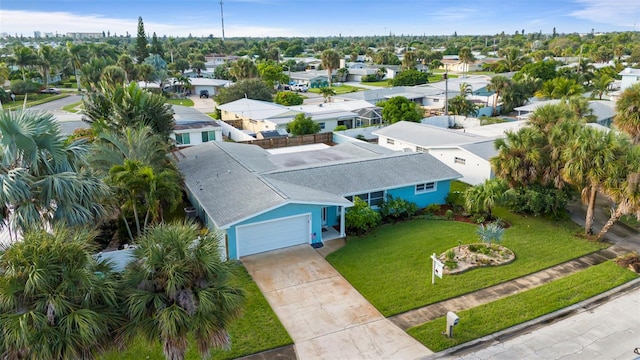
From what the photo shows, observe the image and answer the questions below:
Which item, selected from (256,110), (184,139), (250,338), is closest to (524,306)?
(250,338)

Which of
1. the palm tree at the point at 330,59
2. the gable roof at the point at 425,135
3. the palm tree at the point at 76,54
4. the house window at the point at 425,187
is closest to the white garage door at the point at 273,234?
the house window at the point at 425,187

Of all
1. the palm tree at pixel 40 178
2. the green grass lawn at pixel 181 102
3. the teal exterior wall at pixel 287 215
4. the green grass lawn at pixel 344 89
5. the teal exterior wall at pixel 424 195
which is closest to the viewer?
the palm tree at pixel 40 178

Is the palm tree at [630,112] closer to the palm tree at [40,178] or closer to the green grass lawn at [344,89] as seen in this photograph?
the palm tree at [40,178]

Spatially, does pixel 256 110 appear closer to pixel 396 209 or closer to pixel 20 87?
pixel 396 209

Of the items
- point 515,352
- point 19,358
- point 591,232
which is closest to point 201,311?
point 19,358

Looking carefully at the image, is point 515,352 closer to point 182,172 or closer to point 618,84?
point 182,172

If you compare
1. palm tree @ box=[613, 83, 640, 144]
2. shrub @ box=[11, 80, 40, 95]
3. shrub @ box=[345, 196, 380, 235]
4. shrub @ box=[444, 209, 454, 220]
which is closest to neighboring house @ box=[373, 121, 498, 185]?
shrub @ box=[444, 209, 454, 220]

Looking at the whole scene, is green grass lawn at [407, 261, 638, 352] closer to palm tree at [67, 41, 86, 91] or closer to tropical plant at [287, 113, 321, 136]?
tropical plant at [287, 113, 321, 136]
